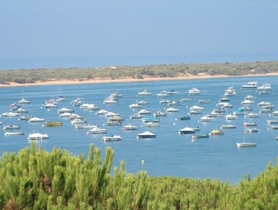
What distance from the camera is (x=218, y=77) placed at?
418 ft

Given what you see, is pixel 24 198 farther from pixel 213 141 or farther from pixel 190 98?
pixel 190 98

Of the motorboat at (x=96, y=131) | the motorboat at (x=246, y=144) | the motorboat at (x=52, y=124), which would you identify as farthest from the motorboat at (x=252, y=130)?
the motorboat at (x=52, y=124)

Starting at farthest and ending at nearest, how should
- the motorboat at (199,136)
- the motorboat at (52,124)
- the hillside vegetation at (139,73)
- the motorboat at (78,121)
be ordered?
the hillside vegetation at (139,73)
the motorboat at (52,124)
the motorboat at (78,121)
the motorboat at (199,136)

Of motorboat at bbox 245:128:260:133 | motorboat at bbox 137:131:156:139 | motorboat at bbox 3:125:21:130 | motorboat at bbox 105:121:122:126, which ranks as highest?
motorboat at bbox 245:128:260:133

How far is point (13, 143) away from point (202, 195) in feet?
108

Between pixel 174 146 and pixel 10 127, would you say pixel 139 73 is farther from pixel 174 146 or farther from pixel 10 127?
pixel 174 146

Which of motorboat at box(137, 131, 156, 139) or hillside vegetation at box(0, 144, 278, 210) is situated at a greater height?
hillside vegetation at box(0, 144, 278, 210)

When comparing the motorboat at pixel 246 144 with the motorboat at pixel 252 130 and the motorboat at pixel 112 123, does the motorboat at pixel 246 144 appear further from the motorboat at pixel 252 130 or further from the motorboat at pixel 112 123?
the motorboat at pixel 112 123

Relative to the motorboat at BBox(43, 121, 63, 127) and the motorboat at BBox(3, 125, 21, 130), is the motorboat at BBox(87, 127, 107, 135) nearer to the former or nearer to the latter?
the motorboat at BBox(43, 121, 63, 127)

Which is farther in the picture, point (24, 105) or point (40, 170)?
point (24, 105)

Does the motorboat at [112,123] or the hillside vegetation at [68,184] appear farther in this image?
the motorboat at [112,123]

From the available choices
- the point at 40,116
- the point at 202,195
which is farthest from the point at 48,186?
the point at 40,116

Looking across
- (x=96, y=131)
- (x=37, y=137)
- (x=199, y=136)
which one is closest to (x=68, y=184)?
(x=199, y=136)

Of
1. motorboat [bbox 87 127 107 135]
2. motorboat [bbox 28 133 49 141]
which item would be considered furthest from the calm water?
motorboat [bbox 87 127 107 135]
